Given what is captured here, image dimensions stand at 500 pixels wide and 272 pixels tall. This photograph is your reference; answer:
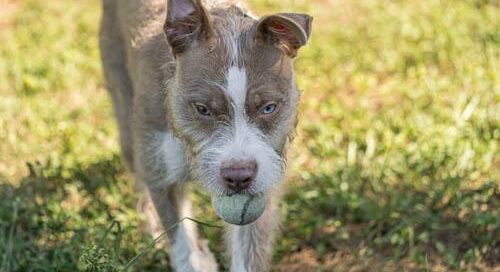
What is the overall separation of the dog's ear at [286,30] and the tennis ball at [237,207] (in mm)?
706

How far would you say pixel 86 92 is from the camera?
25.3 ft

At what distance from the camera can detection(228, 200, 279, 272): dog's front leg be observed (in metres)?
4.97

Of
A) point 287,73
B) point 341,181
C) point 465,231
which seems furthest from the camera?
point 341,181

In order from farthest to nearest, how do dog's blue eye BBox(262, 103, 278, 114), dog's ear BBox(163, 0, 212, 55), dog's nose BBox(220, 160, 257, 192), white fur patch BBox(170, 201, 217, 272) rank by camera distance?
1. white fur patch BBox(170, 201, 217, 272)
2. dog's ear BBox(163, 0, 212, 55)
3. dog's blue eye BBox(262, 103, 278, 114)
4. dog's nose BBox(220, 160, 257, 192)

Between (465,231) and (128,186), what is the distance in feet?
7.34

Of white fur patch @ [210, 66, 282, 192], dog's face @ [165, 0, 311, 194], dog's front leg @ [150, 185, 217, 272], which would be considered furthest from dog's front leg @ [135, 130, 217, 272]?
white fur patch @ [210, 66, 282, 192]

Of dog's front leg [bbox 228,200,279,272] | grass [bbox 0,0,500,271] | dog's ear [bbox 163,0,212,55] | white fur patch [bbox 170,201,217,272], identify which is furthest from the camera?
grass [bbox 0,0,500,271]

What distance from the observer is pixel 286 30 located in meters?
4.34

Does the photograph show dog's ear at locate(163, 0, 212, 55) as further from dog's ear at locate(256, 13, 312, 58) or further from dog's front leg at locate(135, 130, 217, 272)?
dog's front leg at locate(135, 130, 217, 272)

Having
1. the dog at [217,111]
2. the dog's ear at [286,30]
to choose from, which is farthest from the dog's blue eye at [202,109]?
the dog's ear at [286,30]

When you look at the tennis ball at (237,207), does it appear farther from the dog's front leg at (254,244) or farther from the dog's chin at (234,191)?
the dog's front leg at (254,244)

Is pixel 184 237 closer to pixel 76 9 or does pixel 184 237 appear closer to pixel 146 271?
pixel 146 271

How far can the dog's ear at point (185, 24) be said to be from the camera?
14.5 feet

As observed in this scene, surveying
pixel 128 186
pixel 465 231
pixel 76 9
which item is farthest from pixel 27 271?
pixel 76 9
